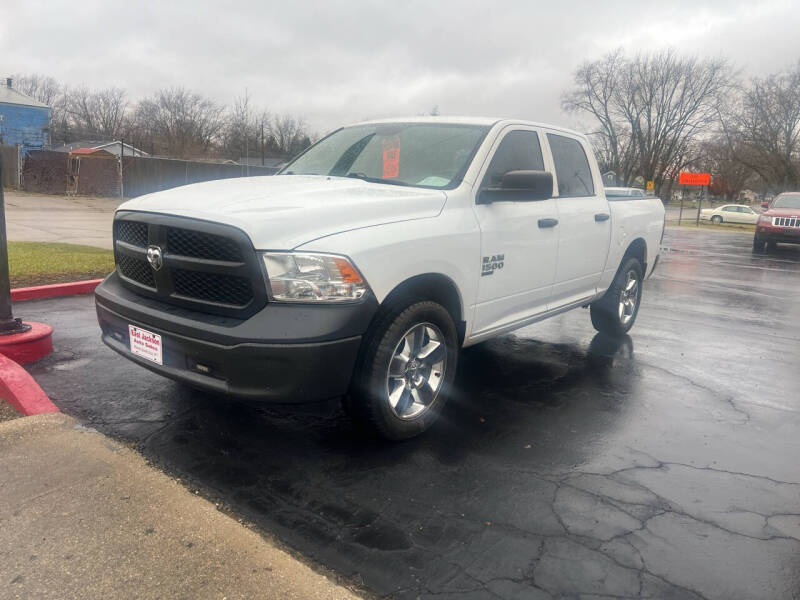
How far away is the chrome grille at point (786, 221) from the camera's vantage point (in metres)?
17.3

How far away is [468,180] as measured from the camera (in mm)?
3850

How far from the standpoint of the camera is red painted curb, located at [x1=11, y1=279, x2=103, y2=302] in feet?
21.1

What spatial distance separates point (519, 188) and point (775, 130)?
1860 inches

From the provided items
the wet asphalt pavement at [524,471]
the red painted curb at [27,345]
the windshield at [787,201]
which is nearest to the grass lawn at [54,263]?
the wet asphalt pavement at [524,471]

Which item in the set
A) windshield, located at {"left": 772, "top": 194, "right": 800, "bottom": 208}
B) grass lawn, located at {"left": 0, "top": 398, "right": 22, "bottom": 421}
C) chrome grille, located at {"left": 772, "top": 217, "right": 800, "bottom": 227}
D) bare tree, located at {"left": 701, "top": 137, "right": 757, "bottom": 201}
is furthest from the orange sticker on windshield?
bare tree, located at {"left": 701, "top": 137, "right": 757, "bottom": 201}

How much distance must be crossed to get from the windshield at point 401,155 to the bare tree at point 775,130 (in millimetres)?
46369

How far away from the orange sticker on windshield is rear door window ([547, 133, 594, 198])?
1292mm

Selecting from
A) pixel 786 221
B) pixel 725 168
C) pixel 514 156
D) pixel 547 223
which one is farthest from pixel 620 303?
pixel 725 168

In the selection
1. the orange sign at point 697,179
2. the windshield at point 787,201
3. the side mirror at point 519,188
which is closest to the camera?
the side mirror at point 519,188

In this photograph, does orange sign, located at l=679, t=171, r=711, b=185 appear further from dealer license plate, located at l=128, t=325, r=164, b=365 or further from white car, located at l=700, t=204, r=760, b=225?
dealer license plate, located at l=128, t=325, r=164, b=365

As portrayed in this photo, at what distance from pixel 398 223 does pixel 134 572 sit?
1.98m

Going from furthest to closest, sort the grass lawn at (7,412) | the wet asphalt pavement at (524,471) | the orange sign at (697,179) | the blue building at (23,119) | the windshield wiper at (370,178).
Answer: the blue building at (23,119)
the orange sign at (697,179)
the windshield wiper at (370,178)
the grass lawn at (7,412)
the wet asphalt pavement at (524,471)

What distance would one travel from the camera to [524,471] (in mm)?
3270

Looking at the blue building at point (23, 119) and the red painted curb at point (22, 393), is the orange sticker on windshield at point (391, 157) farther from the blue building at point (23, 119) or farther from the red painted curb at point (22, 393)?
the blue building at point (23, 119)
